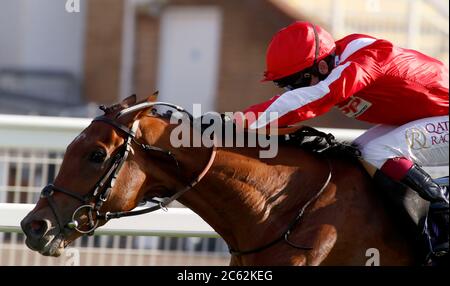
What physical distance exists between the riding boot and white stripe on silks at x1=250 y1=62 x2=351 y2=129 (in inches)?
21.3

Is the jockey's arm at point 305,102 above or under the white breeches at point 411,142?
above

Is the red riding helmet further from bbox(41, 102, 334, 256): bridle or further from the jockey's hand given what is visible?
bbox(41, 102, 334, 256): bridle

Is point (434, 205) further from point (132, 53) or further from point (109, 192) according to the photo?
point (132, 53)

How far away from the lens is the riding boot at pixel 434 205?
4.44 metres

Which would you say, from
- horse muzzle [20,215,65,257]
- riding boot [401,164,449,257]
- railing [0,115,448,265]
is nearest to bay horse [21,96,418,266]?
horse muzzle [20,215,65,257]

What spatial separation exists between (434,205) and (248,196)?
0.84 meters

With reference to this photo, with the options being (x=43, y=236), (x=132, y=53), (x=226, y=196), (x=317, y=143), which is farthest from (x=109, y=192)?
(x=132, y=53)

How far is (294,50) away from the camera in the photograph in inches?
181

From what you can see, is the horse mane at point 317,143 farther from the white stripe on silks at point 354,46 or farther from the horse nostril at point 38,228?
the horse nostril at point 38,228

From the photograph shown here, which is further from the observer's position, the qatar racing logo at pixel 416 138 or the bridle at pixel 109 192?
the qatar racing logo at pixel 416 138

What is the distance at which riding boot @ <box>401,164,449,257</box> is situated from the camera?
14.6 feet

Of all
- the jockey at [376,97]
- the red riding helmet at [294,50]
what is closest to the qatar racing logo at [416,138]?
the jockey at [376,97]

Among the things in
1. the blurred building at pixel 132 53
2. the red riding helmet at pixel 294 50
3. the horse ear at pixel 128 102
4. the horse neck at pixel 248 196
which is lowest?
the blurred building at pixel 132 53
